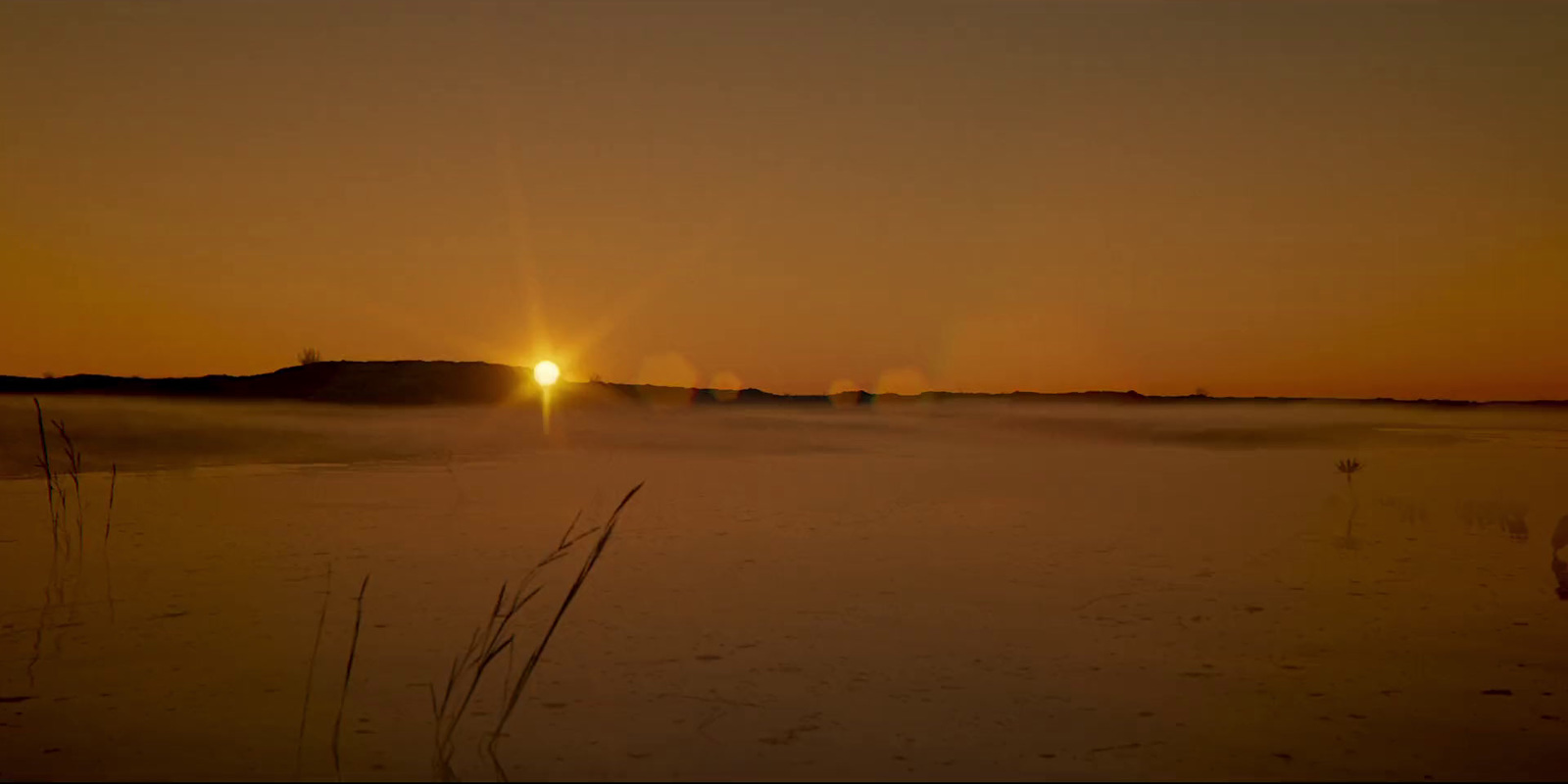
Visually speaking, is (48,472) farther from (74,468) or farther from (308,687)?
(308,687)

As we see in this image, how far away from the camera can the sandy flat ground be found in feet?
16.9

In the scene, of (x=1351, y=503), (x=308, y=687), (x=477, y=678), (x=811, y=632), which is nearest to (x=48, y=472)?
(x=308, y=687)

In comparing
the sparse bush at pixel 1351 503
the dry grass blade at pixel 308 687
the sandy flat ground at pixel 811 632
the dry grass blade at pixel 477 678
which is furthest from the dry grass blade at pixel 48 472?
the sparse bush at pixel 1351 503

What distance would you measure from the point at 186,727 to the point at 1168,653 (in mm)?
5263

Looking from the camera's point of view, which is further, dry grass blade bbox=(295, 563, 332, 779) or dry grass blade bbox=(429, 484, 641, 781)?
dry grass blade bbox=(295, 563, 332, 779)

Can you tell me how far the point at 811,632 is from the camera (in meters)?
7.40

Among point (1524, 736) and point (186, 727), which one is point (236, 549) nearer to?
point (186, 727)

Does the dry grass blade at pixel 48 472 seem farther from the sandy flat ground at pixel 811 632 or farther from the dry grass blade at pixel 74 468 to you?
the sandy flat ground at pixel 811 632

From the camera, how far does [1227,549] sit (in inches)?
Answer: 437

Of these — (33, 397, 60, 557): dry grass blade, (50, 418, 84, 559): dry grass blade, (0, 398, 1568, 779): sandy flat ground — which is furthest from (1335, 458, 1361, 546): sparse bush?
(33, 397, 60, 557): dry grass blade

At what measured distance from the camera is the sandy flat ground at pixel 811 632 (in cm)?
516

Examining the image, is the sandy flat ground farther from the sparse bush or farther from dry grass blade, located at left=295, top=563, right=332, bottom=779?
the sparse bush

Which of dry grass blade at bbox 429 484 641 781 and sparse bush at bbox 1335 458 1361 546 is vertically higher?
sparse bush at bbox 1335 458 1361 546

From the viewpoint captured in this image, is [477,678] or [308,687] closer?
[477,678]
